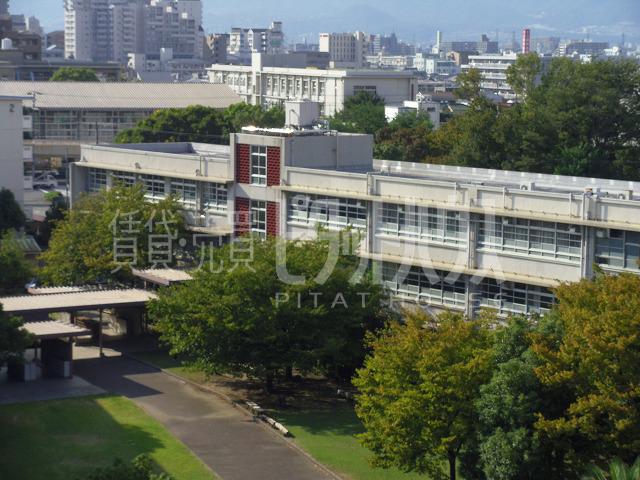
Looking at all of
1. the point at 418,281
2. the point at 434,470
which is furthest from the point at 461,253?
the point at 434,470

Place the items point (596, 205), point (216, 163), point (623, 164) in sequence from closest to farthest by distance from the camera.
A: point (596, 205) < point (216, 163) < point (623, 164)

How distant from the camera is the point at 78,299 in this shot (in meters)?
31.5

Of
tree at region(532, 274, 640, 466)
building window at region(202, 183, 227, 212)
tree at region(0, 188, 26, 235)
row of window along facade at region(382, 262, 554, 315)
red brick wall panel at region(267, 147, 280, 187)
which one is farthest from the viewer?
tree at region(0, 188, 26, 235)

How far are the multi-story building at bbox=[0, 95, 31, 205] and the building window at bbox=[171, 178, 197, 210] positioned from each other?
1621 centimetres

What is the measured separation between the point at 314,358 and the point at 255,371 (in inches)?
61.2

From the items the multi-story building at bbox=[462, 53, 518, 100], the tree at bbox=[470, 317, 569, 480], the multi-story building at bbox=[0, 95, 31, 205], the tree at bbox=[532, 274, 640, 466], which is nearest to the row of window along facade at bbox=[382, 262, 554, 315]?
the tree at bbox=[532, 274, 640, 466]

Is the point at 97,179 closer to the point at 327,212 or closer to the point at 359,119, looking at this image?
the point at 327,212

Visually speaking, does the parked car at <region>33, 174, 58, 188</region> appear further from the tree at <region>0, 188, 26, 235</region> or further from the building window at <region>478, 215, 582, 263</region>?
the building window at <region>478, 215, 582, 263</region>

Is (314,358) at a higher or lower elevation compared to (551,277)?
lower

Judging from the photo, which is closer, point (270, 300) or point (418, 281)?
point (270, 300)

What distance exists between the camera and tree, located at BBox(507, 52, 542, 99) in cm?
5878

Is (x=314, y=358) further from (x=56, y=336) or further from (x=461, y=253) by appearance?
(x=56, y=336)

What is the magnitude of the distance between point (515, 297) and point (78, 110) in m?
53.6

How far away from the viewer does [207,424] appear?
85.8 ft
